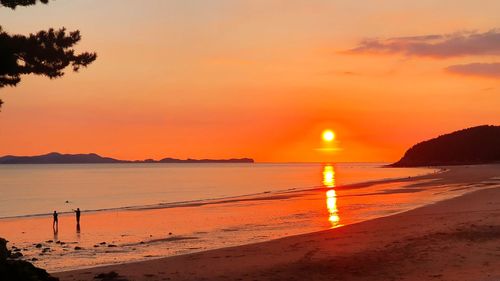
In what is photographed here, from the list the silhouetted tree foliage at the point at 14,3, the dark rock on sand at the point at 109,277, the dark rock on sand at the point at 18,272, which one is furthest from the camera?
the dark rock on sand at the point at 109,277

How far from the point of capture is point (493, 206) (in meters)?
32.2

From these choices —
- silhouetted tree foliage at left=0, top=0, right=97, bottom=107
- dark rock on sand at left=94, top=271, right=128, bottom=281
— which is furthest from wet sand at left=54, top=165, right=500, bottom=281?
silhouetted tree foliage at left=0, top=0, right=97, bottom=107

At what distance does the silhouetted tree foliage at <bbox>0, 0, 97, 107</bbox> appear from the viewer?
35.1 ft

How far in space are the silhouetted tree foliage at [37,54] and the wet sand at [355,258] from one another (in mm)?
7018

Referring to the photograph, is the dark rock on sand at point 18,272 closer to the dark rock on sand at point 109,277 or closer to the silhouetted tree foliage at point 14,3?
the dark rock on sand at point 109,277

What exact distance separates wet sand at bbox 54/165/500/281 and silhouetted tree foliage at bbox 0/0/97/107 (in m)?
7.02

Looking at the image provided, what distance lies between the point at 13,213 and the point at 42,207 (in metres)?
7.82

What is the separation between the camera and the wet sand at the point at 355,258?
15.1 m

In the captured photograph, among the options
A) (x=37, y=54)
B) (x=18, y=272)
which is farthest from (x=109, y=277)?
(x=37, y=54)

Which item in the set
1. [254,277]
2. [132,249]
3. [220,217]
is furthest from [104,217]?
[254,277]

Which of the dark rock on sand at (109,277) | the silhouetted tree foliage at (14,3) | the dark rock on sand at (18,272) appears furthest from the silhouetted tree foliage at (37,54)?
the dark rock on sand at (109,277)

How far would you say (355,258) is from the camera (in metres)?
17.6

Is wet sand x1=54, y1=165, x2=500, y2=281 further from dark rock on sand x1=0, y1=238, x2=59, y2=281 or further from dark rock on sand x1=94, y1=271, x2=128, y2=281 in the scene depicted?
dark rock on sand x1=0, y1=238, x2=59, y2=281

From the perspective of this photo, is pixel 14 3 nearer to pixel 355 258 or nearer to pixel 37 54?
pixel 37 54
